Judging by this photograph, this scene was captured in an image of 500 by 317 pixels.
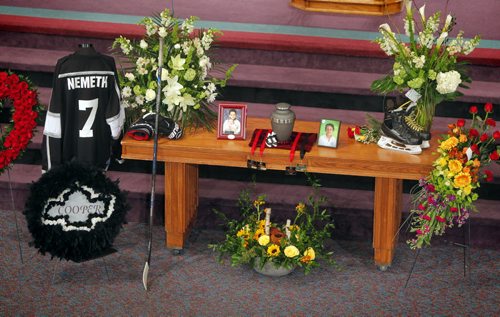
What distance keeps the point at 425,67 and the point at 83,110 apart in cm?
204

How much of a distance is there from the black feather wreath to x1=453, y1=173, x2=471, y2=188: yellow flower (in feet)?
6.28

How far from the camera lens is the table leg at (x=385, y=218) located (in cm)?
580

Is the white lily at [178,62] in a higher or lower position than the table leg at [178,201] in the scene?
higher

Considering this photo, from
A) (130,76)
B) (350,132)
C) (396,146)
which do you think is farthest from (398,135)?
(130,76)

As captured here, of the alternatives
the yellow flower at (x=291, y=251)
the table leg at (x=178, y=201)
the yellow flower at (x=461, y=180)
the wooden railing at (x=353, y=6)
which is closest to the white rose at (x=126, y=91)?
the table leg at (x=178, y=201)

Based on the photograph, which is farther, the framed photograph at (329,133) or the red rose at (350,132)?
the red rose at (350,132)

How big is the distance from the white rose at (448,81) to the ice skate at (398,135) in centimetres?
28

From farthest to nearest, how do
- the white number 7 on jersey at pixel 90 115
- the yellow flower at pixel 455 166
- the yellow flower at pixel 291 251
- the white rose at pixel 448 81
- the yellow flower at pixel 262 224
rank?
1. the yellow flower at pixel 262 224
2. the white number 7 on jersey at pixel 90 115
3. the yellow flower at pixel 291 251
4. the white rose at pixel 448 81
5. the yellow flower at pixel 455 166

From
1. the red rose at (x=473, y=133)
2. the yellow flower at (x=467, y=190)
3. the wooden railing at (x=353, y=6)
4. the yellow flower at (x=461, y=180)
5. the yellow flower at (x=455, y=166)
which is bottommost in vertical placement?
the yellow flower at (x=467, y=190)

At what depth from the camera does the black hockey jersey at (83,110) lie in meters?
5.81

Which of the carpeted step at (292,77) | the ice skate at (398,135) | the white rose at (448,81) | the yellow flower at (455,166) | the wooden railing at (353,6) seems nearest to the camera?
the yellow flower at (455,166)

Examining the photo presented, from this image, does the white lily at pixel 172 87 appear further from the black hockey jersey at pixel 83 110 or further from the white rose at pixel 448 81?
the white rose at pixel 448 81

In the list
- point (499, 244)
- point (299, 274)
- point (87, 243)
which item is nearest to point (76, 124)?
point (87, 243)

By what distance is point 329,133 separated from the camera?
5.72 metres
